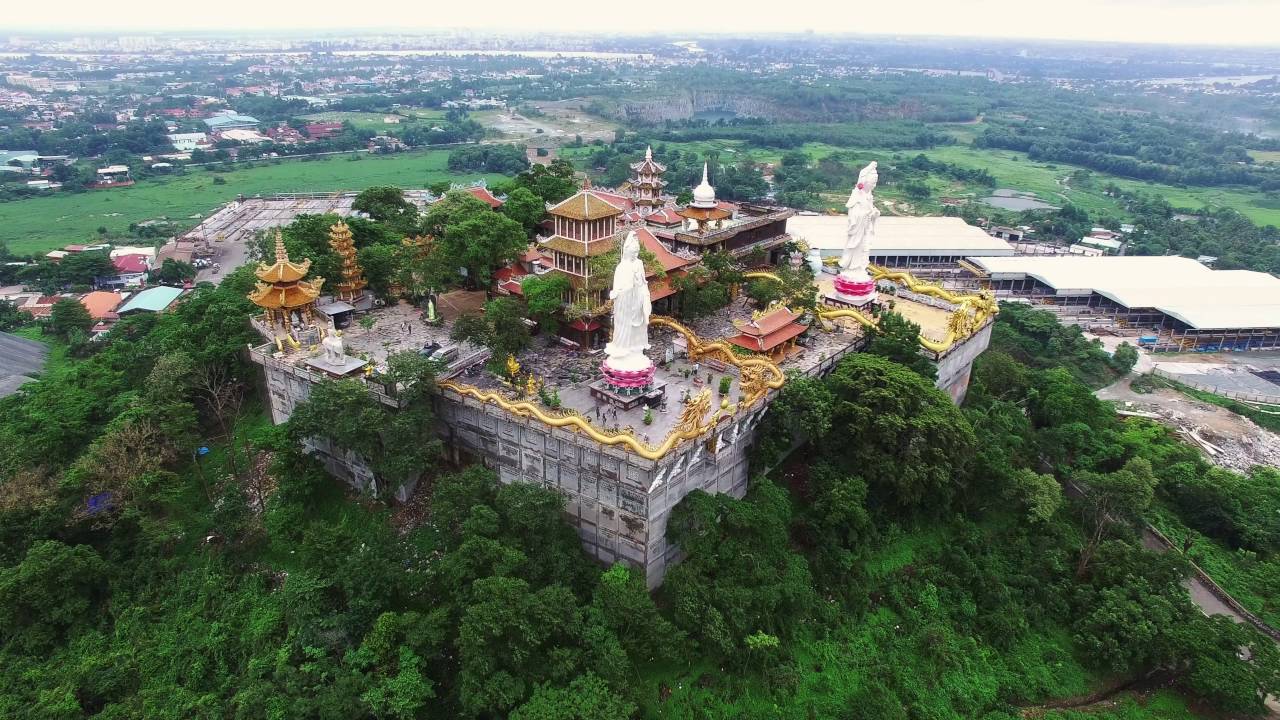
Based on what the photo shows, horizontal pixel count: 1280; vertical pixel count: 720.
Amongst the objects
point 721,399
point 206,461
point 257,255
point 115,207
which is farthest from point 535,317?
point 115,207

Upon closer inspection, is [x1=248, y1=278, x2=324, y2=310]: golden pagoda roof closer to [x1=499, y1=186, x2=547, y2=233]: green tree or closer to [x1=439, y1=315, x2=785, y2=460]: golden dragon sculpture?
[x1=439, y1=315, x2=785, y2=460]: golden dragon sculpture

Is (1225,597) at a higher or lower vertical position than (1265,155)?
lower

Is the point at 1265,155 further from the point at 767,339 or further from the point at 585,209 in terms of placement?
the point at 585,209

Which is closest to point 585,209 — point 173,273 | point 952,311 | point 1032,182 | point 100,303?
point 952,311

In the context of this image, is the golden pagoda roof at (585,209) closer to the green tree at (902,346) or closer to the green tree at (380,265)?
the green tree at (380,265)

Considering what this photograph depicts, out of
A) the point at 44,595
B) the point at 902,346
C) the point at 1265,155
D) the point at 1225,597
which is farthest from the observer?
the point at 1265,155

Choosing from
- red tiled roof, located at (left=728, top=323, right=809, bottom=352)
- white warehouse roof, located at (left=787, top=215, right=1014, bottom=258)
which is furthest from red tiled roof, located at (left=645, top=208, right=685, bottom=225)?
white warehouse roof, located at (left=787, top=215, right=1014, bottom=258)

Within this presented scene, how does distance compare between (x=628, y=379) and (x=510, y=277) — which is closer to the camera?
(x=628, y=379)
